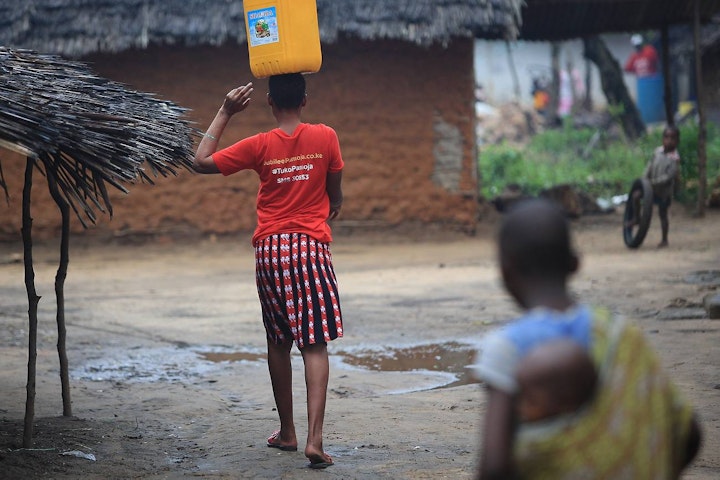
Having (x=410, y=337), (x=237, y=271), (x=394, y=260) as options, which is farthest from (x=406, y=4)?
(x=410, y=337)

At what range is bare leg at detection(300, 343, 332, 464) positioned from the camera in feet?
12.6

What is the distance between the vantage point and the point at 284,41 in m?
4.25

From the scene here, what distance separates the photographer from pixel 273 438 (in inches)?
165

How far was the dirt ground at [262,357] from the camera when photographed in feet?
13.4

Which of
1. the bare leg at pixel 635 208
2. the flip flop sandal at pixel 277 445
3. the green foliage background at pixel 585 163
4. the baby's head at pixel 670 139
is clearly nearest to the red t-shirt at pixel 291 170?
the flip flop sandal at pixel 277 445

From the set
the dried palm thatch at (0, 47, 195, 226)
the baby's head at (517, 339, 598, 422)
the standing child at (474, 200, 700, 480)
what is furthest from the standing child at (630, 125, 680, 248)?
the baby's head at (517, 339, 598, 422)

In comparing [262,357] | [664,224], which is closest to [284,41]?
[262,357]

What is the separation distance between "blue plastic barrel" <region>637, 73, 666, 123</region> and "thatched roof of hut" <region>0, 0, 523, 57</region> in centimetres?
2015

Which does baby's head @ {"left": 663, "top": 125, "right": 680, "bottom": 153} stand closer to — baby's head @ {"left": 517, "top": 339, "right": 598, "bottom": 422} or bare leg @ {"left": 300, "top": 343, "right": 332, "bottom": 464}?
bare leg @ {"left": 300, "top": 343, "right": 332, "bottom": 464}

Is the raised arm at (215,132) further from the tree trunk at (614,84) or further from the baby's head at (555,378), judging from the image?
the tree trunk at (614,84)

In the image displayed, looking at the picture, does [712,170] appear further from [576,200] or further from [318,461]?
[318,461]

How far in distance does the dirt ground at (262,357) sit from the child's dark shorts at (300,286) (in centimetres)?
54

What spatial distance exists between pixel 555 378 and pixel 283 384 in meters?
2.42

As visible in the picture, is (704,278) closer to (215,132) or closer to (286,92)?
(286,92)
